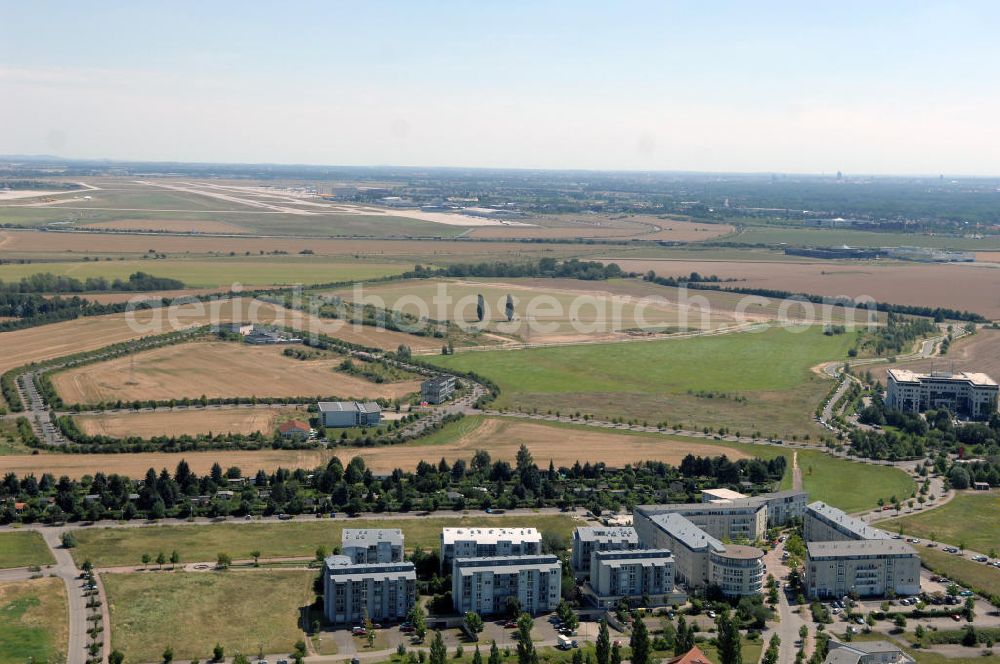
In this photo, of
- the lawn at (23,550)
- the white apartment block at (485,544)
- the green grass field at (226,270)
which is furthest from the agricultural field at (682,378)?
the green grass field at (226,270)

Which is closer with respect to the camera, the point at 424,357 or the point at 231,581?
the point at 231,581

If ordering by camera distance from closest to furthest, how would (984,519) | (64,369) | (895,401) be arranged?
(984,519) < (895,401) < (64,369)

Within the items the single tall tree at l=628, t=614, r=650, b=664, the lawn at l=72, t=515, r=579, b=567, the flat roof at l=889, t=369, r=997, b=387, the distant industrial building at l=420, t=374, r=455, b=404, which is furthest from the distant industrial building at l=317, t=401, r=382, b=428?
the flat roof at l=889, t=369, r=997, b=387

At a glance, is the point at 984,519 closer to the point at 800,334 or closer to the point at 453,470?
the point at 453,470

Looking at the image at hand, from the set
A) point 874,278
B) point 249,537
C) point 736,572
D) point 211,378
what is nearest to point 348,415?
point 211,378

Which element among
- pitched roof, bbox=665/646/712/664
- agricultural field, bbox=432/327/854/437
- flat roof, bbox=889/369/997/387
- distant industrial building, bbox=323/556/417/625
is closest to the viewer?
pitched roof, bbox=665/646/712/664

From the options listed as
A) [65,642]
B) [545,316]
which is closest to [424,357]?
[545,316]

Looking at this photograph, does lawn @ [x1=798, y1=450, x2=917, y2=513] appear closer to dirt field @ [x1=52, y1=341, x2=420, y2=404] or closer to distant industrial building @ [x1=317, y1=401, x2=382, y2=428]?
distant industrial building @ [x1=317, y1=401, x2=382, y2=428]
